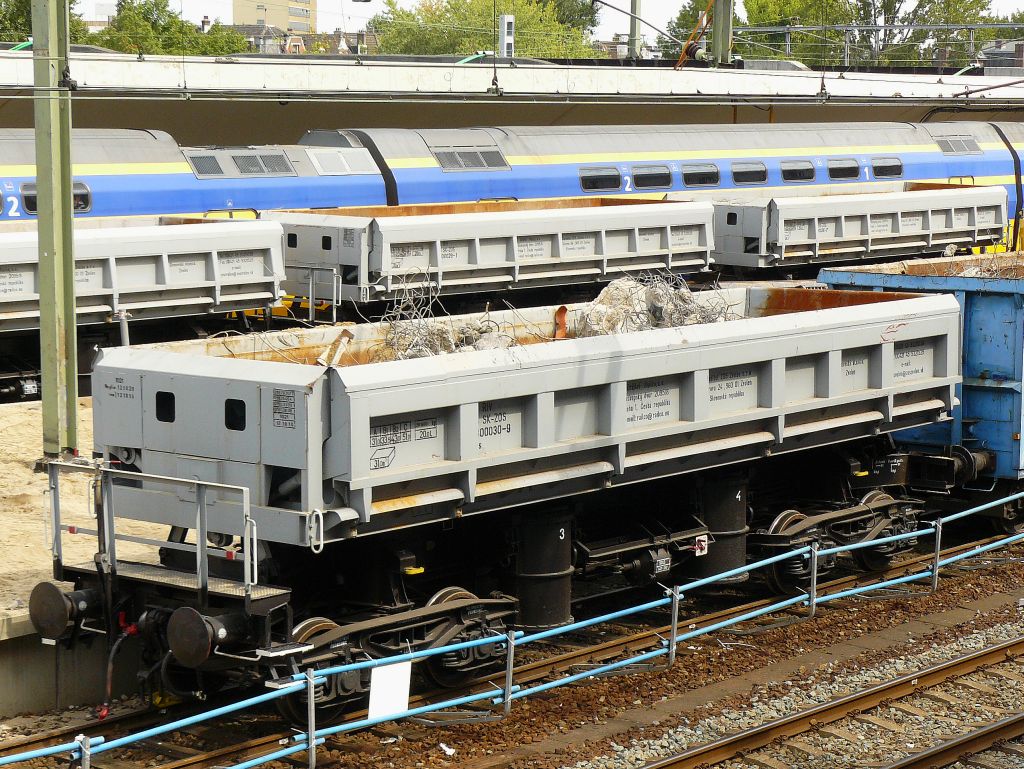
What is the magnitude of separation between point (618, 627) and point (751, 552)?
4.95 feet

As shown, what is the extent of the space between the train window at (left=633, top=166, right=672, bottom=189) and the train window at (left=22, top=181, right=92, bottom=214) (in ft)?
34.4

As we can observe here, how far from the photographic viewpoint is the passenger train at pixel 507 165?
1970 centimetres

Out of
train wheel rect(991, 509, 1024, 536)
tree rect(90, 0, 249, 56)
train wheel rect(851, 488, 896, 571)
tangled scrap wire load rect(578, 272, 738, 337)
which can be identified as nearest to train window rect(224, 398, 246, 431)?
tangled scrap wire load rect(578, 272, 738, 337)

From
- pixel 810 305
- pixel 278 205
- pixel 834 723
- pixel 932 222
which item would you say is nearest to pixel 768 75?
pixel 932 222

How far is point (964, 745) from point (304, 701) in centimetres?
401

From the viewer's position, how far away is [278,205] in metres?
21.3

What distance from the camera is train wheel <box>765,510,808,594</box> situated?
11414 mm

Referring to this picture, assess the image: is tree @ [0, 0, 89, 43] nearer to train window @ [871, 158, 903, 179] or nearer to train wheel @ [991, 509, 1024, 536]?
train window @ [871, 158, 903, 179]

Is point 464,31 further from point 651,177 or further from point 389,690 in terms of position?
point 389,690

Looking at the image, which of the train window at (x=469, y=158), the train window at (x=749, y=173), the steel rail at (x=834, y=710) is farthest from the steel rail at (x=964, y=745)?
the train window at (x=749, y=173)

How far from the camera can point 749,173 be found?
27859mm

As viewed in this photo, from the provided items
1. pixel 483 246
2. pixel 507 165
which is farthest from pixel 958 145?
pixel 483 246

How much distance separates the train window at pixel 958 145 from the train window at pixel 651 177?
28.7 feet

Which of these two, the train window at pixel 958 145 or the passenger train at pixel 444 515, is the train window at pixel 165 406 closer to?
the passenger train at pixel 444 515
